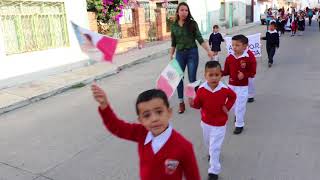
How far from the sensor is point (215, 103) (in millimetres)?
3699

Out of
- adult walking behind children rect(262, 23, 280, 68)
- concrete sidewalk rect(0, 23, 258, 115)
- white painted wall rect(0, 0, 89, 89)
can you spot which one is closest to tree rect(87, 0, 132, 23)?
white painted wall rect(0, 0, 89, 89)

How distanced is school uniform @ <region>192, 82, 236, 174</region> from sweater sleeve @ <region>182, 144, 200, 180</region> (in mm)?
1641

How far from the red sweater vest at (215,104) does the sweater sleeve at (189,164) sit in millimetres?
1653

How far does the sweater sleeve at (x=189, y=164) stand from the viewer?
204 cm

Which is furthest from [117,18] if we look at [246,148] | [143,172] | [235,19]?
[235,19]

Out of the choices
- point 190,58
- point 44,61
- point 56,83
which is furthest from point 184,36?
point 44,61

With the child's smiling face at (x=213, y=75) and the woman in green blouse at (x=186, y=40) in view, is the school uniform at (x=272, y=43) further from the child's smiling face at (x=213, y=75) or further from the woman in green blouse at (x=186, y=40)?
the child's smiling face at (x=213, y=75)

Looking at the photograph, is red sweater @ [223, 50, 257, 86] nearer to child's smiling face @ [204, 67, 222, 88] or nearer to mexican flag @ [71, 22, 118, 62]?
child's smiling face @ [204, 67, 222, 88]

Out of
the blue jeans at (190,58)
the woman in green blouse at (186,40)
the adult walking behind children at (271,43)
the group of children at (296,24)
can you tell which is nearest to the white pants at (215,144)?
the woman in green blouse at (186,40)

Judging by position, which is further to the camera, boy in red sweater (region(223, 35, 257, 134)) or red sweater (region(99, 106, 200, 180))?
boy in red sweater (region(223, 35, 257, 134))

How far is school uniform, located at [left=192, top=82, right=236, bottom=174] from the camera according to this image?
12.1 feet

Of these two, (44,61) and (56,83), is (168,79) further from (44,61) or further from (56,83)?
(44,61)

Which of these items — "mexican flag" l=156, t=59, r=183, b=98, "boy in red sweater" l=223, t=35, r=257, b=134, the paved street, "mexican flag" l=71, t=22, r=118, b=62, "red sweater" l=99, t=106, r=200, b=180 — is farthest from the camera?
"boy in red sweater" l=223, t=35, r=257, b=134

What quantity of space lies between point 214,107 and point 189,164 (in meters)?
1.71
